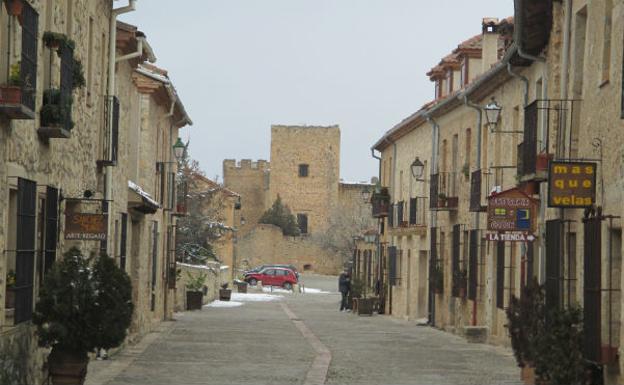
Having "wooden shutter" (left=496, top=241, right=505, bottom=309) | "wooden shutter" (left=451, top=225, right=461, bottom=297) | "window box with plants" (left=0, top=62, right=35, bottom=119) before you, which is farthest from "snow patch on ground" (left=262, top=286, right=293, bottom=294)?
"window box with plants" (left=0, top=62, right=35, bottom=119)

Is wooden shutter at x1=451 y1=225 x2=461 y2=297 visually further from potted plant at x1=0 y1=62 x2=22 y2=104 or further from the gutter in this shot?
potted plant at x1=0 y1=62 x2=22 y2=104

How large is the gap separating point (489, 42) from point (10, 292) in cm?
2026

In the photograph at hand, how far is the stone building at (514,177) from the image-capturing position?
14719mm

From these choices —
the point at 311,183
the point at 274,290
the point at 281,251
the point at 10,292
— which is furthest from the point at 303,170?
the point at 10,292

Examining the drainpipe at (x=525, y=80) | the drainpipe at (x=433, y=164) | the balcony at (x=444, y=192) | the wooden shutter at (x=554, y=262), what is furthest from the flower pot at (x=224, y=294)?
the wooden shutter at (x=554, y=262)

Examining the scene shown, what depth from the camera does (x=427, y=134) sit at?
36.2 m

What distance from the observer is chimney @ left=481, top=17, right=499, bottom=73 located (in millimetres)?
31203

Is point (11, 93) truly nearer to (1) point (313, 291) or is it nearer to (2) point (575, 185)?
(2) point (575, 185)

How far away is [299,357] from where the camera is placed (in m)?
21.4

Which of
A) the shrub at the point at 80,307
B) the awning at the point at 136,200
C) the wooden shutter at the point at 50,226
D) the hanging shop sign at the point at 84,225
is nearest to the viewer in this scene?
the shrub at the point at 80,307

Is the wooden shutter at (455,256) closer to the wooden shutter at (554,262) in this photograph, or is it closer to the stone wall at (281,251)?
the wooden shutter at (554,262)

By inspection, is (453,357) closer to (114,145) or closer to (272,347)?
(272,347)

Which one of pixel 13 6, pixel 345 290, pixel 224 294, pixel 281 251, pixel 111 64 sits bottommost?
pixel 224 294

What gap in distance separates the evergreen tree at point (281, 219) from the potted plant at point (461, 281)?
62287 mm
